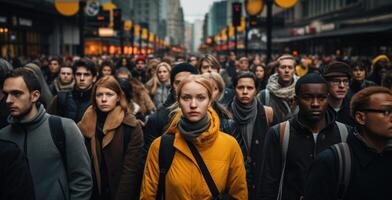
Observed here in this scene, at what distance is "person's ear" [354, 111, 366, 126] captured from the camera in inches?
121

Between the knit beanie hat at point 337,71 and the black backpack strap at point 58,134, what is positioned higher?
the knit beanie hat at point 337,71

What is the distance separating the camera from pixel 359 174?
115 inches

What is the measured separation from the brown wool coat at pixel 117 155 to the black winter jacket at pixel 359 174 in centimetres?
210

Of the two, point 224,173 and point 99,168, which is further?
point 99,168

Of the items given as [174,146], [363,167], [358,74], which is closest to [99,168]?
[174,146]

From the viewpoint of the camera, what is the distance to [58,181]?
3945mm

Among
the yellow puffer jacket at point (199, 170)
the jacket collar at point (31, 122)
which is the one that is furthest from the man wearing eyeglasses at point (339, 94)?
the jacket collar at point (31, 122)

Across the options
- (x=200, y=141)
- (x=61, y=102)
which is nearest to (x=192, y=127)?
(x=200, y=141)

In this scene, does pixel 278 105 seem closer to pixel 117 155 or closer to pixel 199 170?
pixel 117 155

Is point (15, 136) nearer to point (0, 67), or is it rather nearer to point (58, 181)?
point (58, 181)

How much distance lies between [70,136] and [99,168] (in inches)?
28.4

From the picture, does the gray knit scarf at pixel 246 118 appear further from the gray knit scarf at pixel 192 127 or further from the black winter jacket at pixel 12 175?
the black winter jacket at pixel 12 175

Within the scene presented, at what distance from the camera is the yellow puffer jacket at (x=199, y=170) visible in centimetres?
356

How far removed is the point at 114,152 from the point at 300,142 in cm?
188
